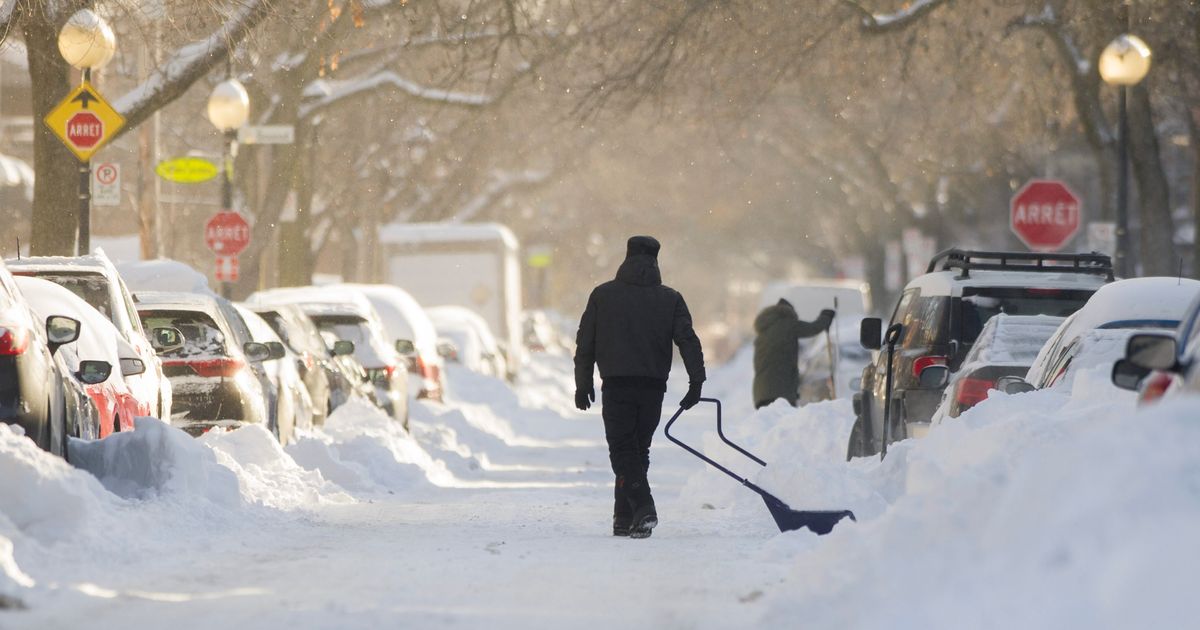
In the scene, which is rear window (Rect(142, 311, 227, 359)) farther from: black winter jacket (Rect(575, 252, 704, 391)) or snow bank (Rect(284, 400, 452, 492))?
black winter jacket (Rect(575, 252, 704, 391))

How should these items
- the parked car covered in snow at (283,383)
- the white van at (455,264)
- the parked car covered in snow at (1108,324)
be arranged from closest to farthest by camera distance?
the parked car covered in snow at (1108,324) → the parked car covered in snow at (283,383) → the white van at (455,264)

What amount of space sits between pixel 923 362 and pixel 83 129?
29.2ft

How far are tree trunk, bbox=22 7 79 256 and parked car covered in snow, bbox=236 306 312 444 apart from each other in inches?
97.6

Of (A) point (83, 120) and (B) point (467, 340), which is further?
(B) point (467, 340)

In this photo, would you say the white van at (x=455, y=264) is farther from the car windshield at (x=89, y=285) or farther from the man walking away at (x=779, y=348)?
the car windshield at (x=89, y=285)

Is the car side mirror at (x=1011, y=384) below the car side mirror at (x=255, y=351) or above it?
below

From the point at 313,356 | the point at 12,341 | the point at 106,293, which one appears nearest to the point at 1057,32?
the point at 313,356

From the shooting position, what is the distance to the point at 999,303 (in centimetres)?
1409

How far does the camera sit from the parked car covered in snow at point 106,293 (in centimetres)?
1334

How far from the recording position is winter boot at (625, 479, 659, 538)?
11.5 m

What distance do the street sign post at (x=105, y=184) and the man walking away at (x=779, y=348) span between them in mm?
7140

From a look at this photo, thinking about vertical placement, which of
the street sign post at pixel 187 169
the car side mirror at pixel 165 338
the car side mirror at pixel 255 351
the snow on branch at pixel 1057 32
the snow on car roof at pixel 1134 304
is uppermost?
the snow on branch at pixel 1057 32

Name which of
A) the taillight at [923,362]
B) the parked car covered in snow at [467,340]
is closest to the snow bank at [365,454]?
the taillight at [923,362]

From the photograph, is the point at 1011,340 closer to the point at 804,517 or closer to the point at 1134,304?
the point at 1134,304
